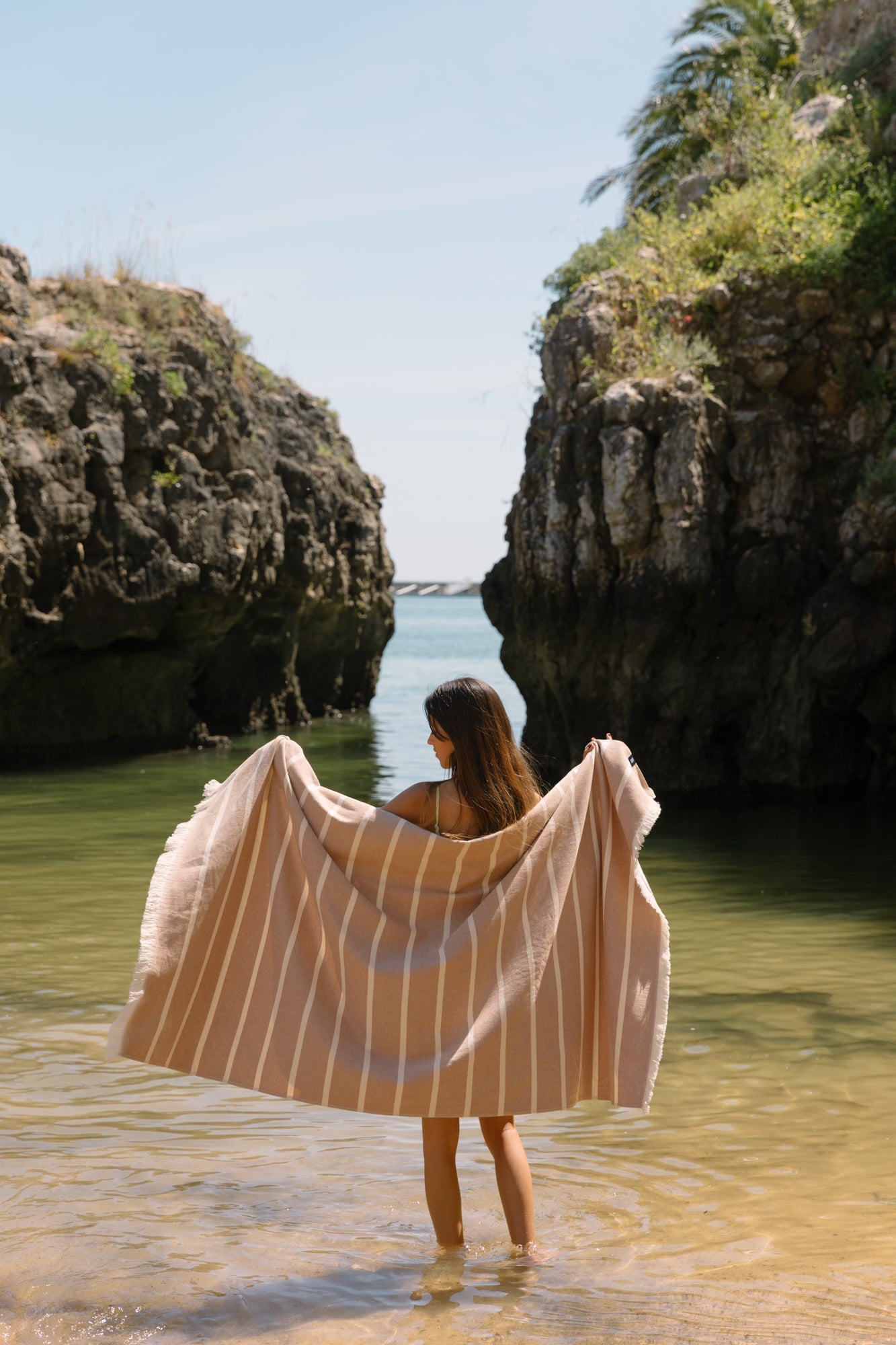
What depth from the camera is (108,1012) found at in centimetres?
720

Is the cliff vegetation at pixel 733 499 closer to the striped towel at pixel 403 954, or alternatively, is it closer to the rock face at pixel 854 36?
the rock face at pixel 854 36

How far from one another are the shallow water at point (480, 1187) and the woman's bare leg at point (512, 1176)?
0.12m

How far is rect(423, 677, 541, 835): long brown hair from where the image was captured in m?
3.89

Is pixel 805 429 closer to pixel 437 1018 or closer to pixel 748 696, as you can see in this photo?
pixel 748 696

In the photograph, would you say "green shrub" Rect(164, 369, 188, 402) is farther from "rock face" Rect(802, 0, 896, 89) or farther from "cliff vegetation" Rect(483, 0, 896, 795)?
"rock face" Rect(802, 0, 896, 89)

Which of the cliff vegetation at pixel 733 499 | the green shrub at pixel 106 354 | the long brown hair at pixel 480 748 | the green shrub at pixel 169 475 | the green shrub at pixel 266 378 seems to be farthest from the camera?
the green shrub at pixel 266 378

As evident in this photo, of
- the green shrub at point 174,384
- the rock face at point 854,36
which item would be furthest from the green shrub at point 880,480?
the green shrub at point 174,384

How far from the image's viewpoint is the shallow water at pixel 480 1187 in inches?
149

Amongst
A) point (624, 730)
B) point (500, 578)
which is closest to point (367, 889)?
point (624, 730)

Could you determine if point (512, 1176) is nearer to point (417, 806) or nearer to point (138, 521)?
point (417, 806)

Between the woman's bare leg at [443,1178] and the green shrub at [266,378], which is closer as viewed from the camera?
the woman's bare leg at [443,1178]

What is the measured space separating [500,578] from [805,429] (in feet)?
15.6

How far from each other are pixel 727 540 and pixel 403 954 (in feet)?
42.2

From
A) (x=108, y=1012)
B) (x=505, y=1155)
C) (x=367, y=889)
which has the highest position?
(x=367, y=889)
